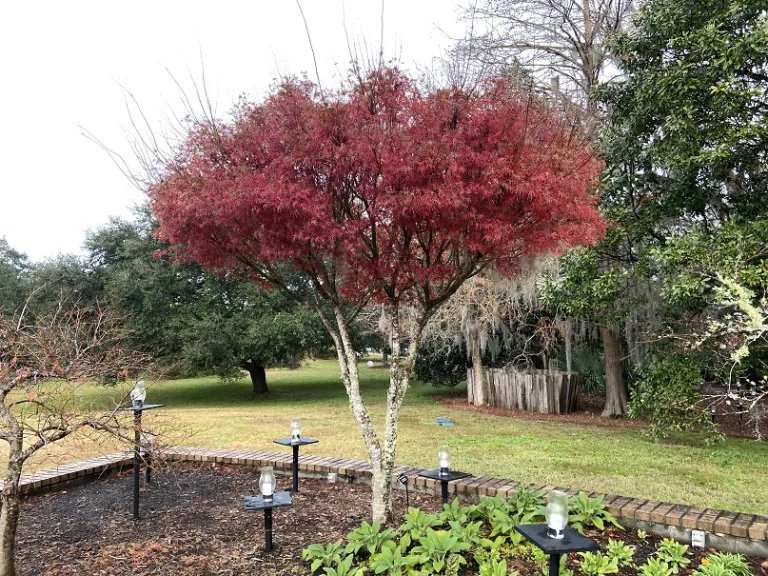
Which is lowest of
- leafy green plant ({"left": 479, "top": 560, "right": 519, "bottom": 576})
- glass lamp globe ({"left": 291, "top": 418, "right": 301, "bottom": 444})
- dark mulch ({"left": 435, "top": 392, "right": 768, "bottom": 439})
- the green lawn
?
dark mulch ({"left": 435, "top": 392, "right": 768, "bottom": 439})

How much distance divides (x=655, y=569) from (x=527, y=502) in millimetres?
857

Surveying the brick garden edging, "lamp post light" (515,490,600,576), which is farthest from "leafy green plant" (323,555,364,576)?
the brick garden edging

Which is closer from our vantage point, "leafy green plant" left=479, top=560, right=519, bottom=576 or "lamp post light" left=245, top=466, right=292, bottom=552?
"leafy green plant" left=479, top=560, right=519, bottom=576

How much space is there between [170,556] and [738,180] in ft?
25.1

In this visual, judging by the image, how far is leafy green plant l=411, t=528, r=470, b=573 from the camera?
2.68m

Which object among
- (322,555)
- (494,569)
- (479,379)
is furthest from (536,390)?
(322,555)

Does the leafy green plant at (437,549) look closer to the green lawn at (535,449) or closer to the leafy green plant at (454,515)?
the leafy green plant at (454,515)

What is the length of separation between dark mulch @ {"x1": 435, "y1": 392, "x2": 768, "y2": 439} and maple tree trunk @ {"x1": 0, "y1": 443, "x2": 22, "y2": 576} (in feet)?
27.5

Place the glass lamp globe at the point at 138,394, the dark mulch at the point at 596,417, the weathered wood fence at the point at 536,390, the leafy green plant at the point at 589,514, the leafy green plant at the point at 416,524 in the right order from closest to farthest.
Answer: the leafy green plant at the point at 416,524, the leafy green plant at the point at 589,514, the glass lamp globe at the point at 138,394, the dark mulch at the point at 596,417, the weathered wood fence at the point at 536,390

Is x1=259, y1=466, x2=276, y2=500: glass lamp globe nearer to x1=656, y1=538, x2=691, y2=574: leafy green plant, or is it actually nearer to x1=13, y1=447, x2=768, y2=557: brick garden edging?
x1=13, y1=447, x2=768, y2=557: brick garden edging

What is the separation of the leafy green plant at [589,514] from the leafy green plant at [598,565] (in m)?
0.36

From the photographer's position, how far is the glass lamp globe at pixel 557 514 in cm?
222

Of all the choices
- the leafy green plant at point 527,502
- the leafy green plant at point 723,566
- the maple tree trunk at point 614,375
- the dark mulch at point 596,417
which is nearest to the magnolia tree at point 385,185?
the leafy green plant at point 527,502

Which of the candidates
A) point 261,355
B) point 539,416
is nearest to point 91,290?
point 261,355
